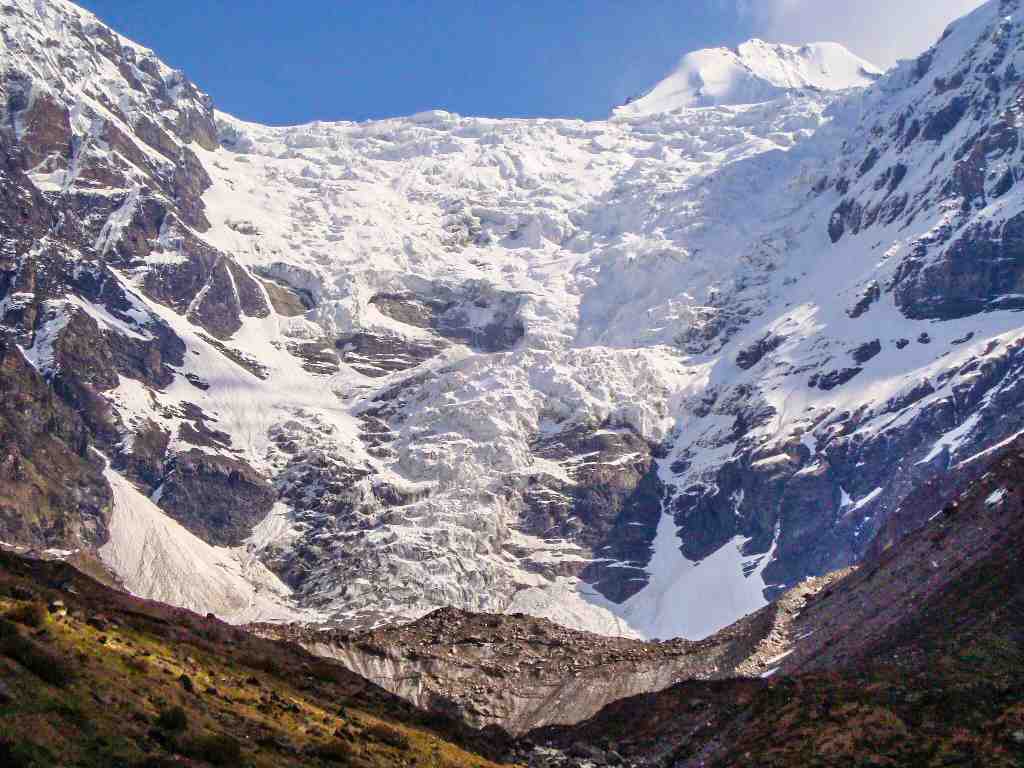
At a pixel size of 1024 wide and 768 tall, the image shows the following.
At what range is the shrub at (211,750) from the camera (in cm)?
4494

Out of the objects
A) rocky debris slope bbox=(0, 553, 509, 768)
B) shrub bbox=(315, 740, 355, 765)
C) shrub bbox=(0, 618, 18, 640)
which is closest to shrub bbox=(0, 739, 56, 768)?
rocky debris slope bbox=(0, 553, 509, 768)

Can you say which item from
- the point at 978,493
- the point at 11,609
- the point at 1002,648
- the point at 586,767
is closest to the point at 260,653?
the point at 586,767

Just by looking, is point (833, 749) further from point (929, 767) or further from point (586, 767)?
point (586, 767)

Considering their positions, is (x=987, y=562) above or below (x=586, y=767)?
above

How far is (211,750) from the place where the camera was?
45.2 metres

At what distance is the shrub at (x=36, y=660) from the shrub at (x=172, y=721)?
3405 millimetres

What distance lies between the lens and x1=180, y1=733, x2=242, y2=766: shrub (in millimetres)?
44938

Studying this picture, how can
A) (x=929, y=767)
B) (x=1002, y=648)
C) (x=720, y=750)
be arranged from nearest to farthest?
(x=929, y=767), (x=1002, y=648), (x=720, y=750)

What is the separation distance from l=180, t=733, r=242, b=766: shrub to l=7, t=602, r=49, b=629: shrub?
36.8ft

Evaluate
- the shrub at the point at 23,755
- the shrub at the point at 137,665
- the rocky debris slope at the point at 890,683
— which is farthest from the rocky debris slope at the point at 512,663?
the shrub at the point at 23,755

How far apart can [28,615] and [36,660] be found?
8160 millimetres

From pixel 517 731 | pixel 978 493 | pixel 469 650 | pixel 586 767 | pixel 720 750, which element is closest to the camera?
pixel 720 750

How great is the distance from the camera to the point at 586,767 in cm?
8656

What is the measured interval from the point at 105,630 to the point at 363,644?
84.4 m
